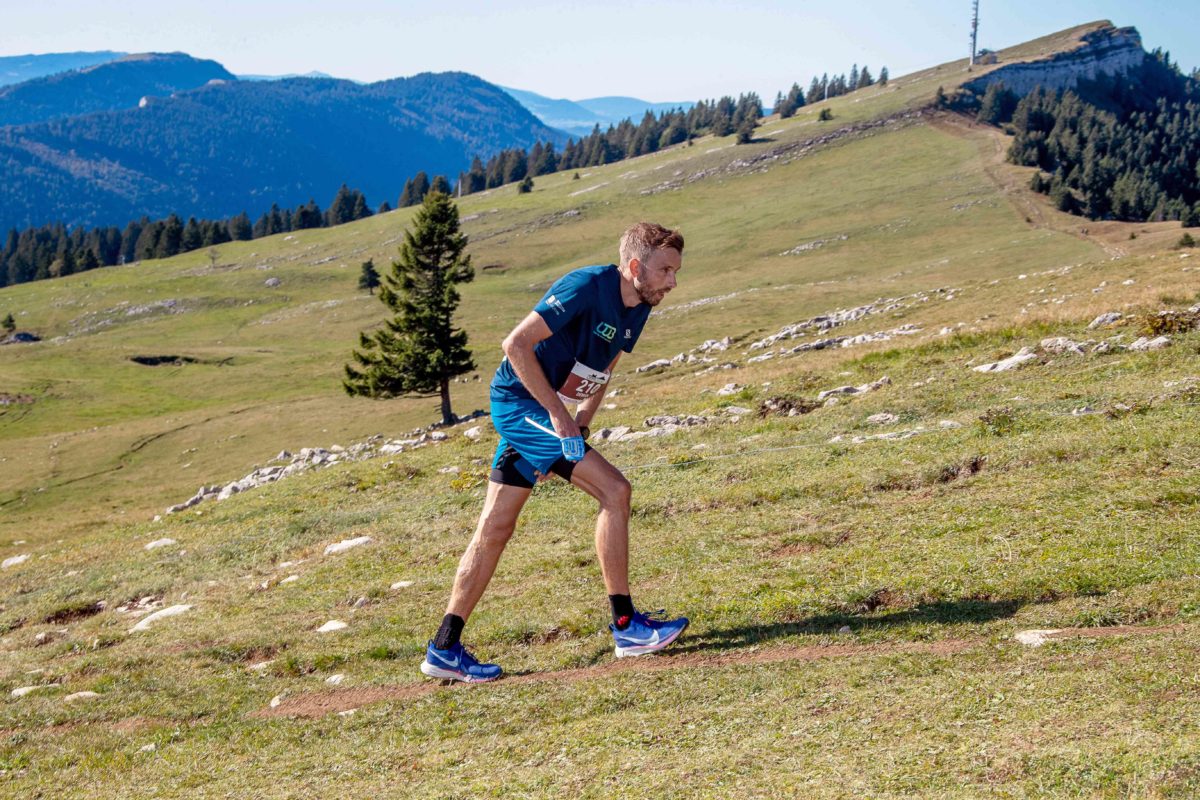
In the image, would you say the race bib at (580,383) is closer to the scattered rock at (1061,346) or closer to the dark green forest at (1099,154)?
the scattered rock at (1061,346)

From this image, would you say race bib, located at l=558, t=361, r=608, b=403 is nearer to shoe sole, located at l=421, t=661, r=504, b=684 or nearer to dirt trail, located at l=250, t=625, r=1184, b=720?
dirt trail, located at l=250, t=625, r=1184, b=720

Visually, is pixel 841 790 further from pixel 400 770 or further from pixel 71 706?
pixel 71 706

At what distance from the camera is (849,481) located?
1158 centimetres

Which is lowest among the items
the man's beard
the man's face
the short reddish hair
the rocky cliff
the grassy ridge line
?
the grassy ridge line

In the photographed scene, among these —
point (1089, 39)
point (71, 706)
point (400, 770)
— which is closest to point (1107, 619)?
point (400, 770)

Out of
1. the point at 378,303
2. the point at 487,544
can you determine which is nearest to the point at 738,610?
the point at 487,544

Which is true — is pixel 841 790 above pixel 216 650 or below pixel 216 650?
→ above

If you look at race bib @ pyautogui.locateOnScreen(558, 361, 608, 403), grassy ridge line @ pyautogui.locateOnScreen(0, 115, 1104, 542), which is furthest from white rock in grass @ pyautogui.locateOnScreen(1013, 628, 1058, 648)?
grassy ridge line @ pyautogui.locateOnScreen(0, 115, 1104, 542)

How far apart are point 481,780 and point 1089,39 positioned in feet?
740

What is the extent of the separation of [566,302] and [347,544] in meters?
7.96

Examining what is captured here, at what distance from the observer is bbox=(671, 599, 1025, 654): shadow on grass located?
7.35m

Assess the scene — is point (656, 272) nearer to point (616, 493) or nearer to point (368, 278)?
point (616, 493)

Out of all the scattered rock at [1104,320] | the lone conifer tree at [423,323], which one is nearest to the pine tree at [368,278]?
the lone conifer tree at [423,323]

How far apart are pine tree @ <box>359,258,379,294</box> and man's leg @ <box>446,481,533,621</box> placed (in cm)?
9995
